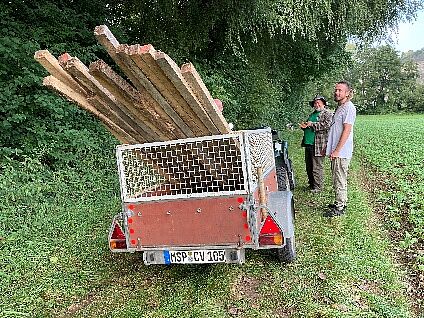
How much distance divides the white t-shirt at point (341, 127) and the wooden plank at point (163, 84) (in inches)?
113

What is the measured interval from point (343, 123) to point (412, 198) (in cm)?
212

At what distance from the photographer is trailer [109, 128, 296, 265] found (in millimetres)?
4160

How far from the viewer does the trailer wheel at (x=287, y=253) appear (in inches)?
192

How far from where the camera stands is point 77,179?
7.80 metres

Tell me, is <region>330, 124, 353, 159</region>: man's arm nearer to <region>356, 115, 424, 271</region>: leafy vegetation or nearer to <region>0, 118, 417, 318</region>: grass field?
<region>0, 118, 417, 318</region>: grass field

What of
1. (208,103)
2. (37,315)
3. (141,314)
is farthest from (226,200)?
Result: (37,315)

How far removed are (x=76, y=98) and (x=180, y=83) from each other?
3.59 ft

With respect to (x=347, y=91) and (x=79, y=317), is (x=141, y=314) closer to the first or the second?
(x=79, y=317)

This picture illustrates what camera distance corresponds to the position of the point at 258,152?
5211 millimetres

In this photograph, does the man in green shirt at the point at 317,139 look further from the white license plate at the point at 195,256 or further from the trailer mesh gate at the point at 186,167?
the white license plate at the point at 195,256

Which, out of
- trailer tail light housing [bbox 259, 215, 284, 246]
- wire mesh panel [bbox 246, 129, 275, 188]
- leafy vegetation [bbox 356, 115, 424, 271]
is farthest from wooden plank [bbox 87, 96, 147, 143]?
leafy vegetation [bbox 356, 115, 424, 271]

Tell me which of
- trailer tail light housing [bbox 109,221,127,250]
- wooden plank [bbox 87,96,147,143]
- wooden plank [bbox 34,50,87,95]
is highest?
wooden plank [bbox 34,50,87,95]

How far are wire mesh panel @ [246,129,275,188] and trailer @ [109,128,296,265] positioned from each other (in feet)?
0.09

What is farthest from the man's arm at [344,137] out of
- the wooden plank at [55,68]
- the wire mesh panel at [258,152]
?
the wooden plank at [55,68]
